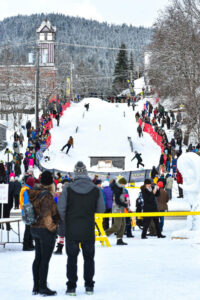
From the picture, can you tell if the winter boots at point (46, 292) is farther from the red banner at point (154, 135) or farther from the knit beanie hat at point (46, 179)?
the red banner at point (154, 135)

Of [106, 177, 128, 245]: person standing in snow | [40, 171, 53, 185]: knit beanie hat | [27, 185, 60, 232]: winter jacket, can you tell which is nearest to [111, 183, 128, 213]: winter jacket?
[106, 177, 128, 245]: person standing in snow

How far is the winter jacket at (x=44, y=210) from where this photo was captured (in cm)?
693

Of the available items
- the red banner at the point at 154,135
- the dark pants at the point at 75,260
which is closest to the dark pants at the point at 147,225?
the dark pants at the point at 75,260

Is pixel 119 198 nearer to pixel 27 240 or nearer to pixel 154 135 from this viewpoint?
pixel 27 240

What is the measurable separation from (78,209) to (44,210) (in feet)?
1.32

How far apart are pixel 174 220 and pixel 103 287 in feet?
39.4

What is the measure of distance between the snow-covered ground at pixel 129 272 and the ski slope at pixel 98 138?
24.1 m

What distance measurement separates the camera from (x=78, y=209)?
6871 mm

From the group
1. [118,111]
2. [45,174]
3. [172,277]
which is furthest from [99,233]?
[118,111]

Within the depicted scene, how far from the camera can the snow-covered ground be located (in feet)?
23.0

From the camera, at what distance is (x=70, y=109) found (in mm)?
63156

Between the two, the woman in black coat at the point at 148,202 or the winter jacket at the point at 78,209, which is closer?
the winter jacket at the point at 78,209

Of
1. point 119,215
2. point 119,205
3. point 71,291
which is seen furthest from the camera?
point 119,205

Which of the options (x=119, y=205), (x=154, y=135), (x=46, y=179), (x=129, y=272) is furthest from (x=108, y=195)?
(x=154, y=135)
